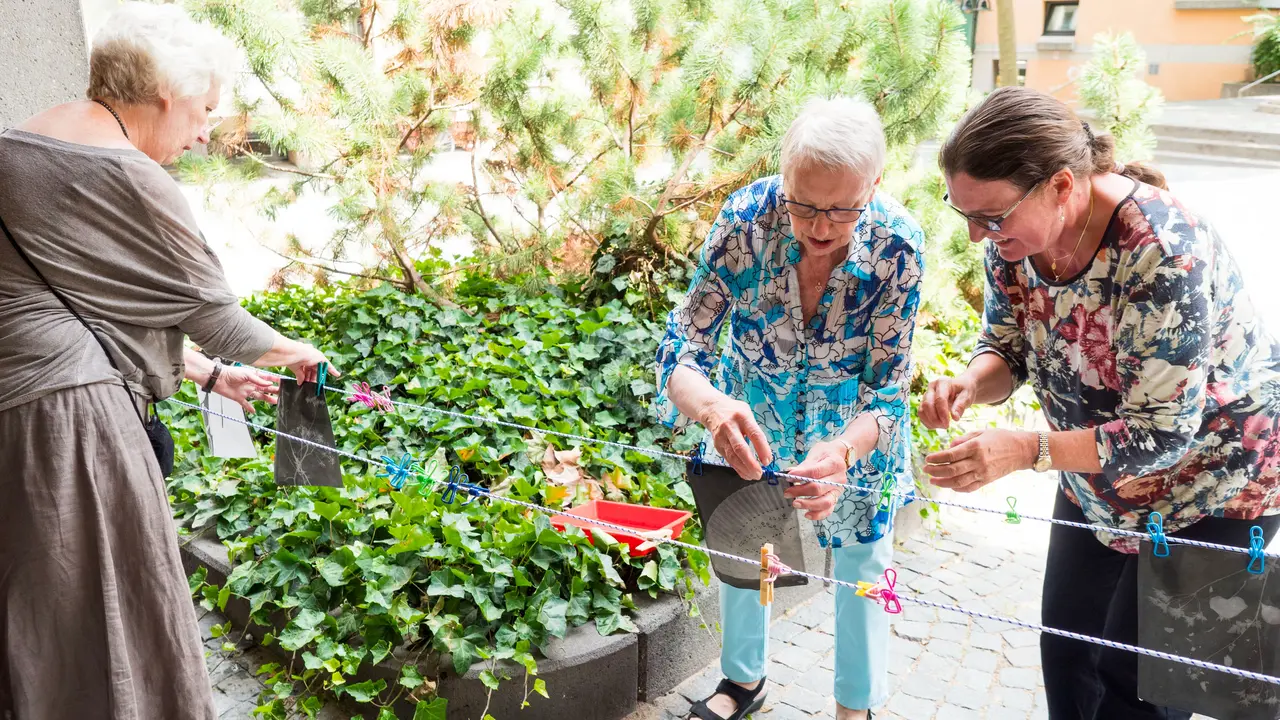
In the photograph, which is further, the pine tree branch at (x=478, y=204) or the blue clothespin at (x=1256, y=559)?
the pine tree branch at (x=478, y=204)

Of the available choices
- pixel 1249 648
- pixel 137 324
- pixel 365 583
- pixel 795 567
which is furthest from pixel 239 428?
pixel 1249 648

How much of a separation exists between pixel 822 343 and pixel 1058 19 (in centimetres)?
2440

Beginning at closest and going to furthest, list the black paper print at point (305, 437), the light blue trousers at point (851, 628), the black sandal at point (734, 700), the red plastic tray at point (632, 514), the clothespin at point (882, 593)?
1. the clothespin at point (882, 593)
2. the light blue trousers at point (851, 628)
3. the black paper print at point (305, 437)
4. the black sandal at point (734, 700)
5. the red plastic tray at point (632, 514)

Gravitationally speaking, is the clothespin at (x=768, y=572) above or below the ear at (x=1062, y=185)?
below

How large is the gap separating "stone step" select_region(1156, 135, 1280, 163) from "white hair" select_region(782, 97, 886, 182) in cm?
1453

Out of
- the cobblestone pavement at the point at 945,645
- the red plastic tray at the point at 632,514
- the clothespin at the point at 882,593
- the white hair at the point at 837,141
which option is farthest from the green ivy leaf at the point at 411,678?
the white hair at the point at 837,141

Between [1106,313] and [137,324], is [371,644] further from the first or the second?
[1106,313]

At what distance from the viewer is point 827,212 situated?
2.28 metres

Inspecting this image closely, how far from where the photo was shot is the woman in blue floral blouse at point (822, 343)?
228cm

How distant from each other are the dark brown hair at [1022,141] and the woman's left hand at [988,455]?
0.52 m

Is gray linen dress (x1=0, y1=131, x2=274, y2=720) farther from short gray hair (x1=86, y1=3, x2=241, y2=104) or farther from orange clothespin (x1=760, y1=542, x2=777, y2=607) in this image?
orange clothespin (x1=760, y1=542, x2=777, y2=607)

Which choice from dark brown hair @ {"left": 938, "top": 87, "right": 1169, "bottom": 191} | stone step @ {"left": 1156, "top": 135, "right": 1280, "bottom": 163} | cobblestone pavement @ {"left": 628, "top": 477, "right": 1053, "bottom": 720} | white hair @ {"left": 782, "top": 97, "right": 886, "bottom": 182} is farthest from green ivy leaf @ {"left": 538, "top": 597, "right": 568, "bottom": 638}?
stone step @ {"left": 1156, "top": 135, "right": 1280, "bottom": 163}

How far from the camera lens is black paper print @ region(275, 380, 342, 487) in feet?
9.47

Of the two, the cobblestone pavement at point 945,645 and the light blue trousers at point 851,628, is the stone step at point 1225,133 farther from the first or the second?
the light blue trousers at point 851,628
